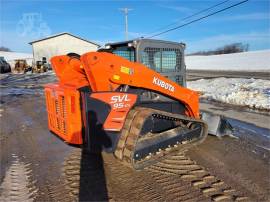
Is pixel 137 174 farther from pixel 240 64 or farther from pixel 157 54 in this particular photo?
pixel 240 64

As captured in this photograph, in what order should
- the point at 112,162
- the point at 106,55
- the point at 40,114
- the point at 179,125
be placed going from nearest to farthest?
the point at 106,55 → the point at 112,162 → the point at 179,125 → the point at 40,114

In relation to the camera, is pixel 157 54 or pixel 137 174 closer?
pixel 137 174

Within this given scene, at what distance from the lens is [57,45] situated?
153 feet

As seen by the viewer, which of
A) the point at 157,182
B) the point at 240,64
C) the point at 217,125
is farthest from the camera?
the point at 240,64

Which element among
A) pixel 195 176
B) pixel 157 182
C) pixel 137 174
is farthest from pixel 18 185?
pixel 195 176

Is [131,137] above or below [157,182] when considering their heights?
above

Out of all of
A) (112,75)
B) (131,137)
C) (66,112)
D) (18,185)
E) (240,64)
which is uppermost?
(240,64)

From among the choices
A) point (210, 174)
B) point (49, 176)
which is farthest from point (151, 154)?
point (49, 176)

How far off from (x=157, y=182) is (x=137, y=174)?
0.40m

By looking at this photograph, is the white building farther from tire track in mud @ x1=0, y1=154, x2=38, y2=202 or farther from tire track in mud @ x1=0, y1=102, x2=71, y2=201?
tire track in mud @ x1=0, y1=154, x2=38, y2=202

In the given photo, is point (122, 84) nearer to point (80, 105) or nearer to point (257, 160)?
point (80, 105)

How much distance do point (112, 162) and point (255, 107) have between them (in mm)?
6705

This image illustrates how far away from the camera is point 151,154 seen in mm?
4445

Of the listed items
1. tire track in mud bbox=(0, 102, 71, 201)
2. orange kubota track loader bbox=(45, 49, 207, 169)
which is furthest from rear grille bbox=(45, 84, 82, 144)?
tire track in mud bbox=(0, 102, 71, 201)
